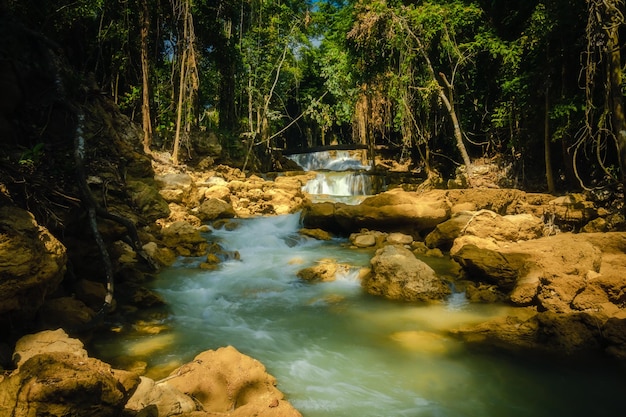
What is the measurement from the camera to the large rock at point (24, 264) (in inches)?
130

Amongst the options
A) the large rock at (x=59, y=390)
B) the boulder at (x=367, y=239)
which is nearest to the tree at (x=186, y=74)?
the boulder at (x=367, y=239)

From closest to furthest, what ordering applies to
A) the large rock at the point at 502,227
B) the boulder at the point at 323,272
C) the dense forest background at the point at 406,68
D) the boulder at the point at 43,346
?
1. the boulder at the point at 43,346
2. the boulder at the point at 323,272
3. the large rock at the point at 502,227
4. the dense forest background at the point at 406,68

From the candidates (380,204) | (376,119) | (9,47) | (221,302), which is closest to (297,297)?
(221,302)

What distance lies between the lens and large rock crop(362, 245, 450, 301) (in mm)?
6133

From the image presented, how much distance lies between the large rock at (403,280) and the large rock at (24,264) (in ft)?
15.0

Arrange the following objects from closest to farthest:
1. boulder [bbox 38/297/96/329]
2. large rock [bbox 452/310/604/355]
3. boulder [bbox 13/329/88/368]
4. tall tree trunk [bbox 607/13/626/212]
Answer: boulder [bbox 13/329/88/368], boulder [bbox 38/297/96/329], large rock [bbox 452/310/604/355], tall tree trunk [bbox 607/13/626/212]

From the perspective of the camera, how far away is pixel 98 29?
525 inches

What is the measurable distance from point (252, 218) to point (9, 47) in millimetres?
7665

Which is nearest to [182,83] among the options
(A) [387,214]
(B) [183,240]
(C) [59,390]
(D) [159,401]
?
(B) [183,240]

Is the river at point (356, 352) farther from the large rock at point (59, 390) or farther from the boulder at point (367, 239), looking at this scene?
the boulder at point (367, 239)

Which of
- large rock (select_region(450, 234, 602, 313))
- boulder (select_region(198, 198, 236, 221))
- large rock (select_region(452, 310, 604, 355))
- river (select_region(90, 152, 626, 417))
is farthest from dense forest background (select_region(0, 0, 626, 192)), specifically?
boulder (select_region(198, 198, 236, 221))

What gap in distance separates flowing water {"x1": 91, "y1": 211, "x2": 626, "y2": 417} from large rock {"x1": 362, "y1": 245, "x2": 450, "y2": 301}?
0.62 ft

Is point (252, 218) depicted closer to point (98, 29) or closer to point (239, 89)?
point (98, 29)

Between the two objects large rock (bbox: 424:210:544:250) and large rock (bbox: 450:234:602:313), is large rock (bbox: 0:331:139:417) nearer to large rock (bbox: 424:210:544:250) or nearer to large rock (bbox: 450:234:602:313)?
large rock (bbox: 450:234:602:313)
